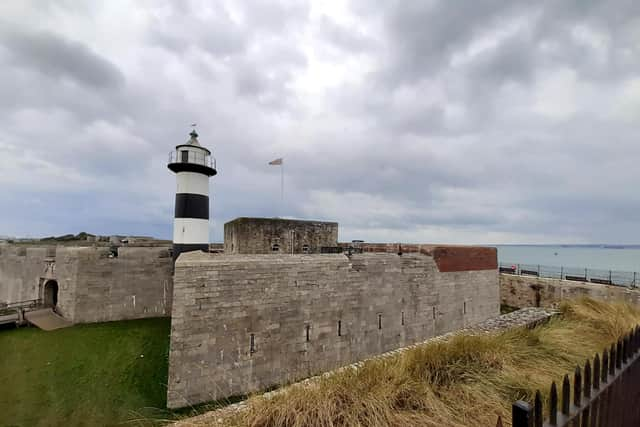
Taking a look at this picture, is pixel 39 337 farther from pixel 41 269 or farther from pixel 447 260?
pixel 447 260

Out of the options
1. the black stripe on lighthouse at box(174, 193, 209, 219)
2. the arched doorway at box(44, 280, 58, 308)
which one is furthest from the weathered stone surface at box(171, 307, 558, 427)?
the arched doorway at box(44, 280, 58, 308)

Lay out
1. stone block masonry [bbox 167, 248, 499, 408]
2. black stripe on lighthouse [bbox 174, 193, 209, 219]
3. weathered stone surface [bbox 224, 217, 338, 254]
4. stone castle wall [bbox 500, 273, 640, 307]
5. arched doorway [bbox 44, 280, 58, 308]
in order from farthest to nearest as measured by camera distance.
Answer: arched doorway [bbox 44, 280, 58, 308]
stone castle wall [bbox 500, 273, 640, 307]
black stripe on lighthouse [bbox 174, 193, 209, 219]
weathered stone surface [bbox 224, 217, 338, 254]
stone block masonry [bbox 167, 248, 499, 408]

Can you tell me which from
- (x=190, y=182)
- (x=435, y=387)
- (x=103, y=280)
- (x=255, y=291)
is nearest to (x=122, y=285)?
(x=103, y=280)

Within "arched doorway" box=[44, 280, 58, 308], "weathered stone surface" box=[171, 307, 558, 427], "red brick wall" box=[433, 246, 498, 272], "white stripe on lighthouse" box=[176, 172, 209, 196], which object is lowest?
"arched doorway" box=[44, 280, 58, 308]

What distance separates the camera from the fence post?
1.29 m

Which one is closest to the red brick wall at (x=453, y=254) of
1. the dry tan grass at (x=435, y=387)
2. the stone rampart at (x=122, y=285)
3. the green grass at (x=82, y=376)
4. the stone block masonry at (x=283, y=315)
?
the stone block masonry at (x=283, y=315)

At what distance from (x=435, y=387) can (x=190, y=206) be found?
39.7 ft

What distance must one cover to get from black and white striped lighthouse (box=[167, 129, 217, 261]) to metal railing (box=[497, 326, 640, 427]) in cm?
1280

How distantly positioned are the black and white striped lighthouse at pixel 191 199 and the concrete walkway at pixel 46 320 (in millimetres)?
5431

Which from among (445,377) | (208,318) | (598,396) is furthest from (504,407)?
(208,318)

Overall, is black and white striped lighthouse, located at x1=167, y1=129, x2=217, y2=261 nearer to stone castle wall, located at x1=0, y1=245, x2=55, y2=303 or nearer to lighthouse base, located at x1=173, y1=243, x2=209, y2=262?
lighthouse base, located at x1=173, y1=243, x2=209, y2=262

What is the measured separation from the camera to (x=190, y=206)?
12336mm

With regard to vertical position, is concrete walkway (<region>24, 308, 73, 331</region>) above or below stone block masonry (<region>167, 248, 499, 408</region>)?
below

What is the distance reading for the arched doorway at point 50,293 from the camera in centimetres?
1363
